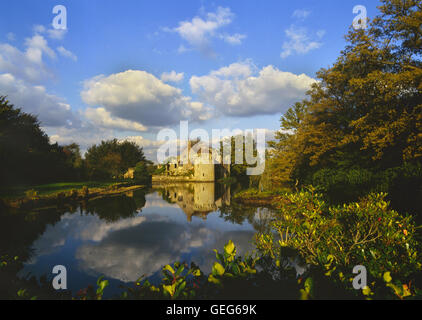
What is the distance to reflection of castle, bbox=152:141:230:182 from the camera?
48.5 m

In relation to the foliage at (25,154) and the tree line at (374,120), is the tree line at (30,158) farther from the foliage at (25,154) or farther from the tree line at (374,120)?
the tree line at (374,120)

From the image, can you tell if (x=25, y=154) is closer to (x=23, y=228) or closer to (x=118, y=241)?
(x=23, y=228)

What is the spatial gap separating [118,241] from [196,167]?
40848 millimetres

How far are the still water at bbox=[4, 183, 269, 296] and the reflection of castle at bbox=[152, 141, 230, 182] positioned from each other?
1373 inches

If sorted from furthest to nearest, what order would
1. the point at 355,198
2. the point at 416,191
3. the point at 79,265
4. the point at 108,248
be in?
the point at 355,198, the point at 416,191, the point at 108,248, the point at 79,265

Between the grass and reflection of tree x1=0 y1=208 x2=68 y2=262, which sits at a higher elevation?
the grass

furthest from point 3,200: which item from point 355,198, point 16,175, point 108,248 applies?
point 355,198

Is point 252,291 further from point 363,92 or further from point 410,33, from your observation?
point 410,33

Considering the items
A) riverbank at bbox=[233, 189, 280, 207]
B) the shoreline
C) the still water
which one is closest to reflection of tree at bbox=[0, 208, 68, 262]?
the still water

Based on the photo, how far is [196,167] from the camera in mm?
49094

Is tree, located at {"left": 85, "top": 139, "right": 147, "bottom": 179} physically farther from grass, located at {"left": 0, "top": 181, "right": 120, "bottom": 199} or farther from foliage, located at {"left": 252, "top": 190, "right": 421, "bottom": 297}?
foliage, located at {"left": 252, "top": 190, "right": 421, "bottom": 297}

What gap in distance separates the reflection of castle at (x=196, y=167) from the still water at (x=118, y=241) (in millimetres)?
34876

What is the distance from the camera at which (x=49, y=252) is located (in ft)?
23.1

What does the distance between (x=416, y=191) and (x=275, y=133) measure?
1948 cm
